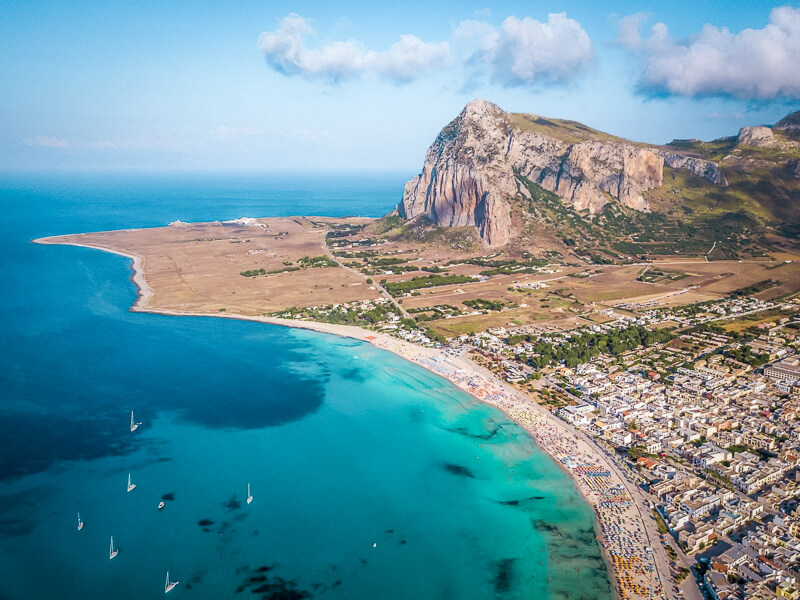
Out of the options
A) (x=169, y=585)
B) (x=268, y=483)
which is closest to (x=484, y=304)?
(x=268, y=483)

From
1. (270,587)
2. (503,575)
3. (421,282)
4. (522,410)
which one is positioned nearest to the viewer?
(270,587)

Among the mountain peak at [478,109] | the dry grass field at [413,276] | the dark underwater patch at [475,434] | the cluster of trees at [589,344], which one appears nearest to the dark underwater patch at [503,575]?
the dark underwater patch at [475,434]

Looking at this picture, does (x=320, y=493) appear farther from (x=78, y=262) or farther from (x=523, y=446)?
(x=78, y=262)

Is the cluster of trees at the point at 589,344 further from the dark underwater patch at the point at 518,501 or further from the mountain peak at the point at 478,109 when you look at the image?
the mountain peak at the point at 478,109

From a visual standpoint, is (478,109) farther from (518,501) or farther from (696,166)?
(518,501)

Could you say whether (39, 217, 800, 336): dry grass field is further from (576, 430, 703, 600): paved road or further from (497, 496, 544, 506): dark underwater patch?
(497, 496, 544, 506): dark underwater patch

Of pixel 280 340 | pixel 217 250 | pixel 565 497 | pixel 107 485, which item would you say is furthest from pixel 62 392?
pixel 217 250
